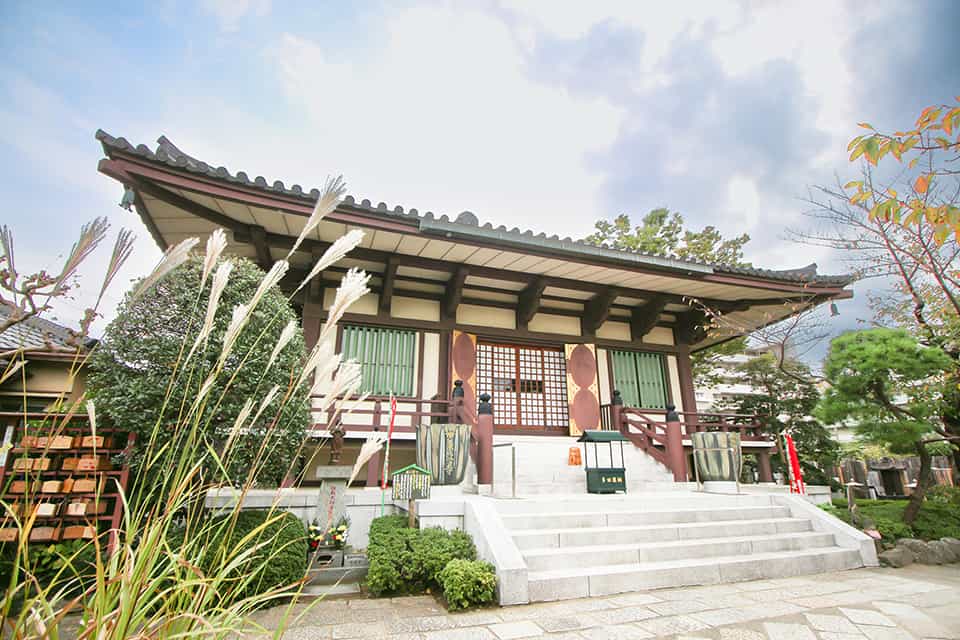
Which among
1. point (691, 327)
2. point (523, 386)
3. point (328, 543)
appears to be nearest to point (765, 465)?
point (691, 327)

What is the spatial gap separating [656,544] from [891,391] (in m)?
4.81

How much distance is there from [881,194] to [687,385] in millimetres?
7938

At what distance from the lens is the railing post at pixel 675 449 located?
7453mm

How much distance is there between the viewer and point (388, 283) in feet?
24.5

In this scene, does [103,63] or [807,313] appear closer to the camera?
[103,63]

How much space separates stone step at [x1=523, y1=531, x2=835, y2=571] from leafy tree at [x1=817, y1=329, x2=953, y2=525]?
2.42m

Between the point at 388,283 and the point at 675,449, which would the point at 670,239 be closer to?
the point at 675,449

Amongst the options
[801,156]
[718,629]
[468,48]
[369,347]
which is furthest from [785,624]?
[468,48]

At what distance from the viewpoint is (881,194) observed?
2.32 m

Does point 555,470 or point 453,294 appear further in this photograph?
point 453,294

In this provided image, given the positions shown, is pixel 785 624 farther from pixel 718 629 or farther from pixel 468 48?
pixel 468 48

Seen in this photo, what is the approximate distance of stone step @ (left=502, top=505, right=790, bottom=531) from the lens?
4555 mm

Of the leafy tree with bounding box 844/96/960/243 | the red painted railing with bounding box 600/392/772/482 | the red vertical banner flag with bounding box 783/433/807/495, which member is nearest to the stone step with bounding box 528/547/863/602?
the red vertical banner flag with bounding box 783/433/807/495

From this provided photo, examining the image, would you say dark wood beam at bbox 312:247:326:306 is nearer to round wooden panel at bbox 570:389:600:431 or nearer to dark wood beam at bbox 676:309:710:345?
round wooden panel at bbox 570:389:600:431
